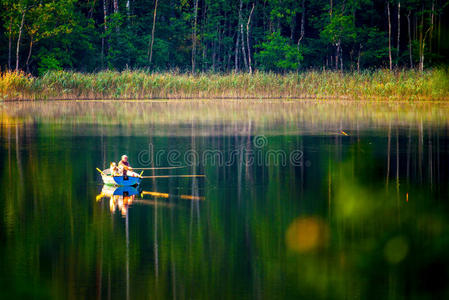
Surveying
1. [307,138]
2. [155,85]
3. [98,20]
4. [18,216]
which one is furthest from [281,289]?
[98,20]

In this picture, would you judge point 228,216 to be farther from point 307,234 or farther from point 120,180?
point 120,180

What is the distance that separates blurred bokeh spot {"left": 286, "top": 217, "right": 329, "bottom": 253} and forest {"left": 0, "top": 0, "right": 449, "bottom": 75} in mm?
44862

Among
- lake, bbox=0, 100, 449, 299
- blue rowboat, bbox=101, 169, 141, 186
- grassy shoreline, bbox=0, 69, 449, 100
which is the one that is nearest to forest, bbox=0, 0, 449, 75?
grassy shoreline, bbox=0, 69, 449, 100

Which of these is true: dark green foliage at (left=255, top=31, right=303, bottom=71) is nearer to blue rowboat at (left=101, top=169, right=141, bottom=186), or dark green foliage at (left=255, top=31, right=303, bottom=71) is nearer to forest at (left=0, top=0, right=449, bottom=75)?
forest at (left=0, top=0, right=449, bottom=75)

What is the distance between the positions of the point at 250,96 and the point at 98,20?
26670mm

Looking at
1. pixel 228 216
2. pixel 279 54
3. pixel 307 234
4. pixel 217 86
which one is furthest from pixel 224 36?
pixel 307 234

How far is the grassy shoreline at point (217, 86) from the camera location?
42.9 meters

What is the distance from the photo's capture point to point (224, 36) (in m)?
73.4

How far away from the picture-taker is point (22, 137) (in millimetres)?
23250

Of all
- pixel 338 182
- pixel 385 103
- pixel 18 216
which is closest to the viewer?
pixel 18 216

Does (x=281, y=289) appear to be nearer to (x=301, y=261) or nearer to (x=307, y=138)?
(x=301, y=261)

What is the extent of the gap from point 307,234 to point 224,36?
64.0m

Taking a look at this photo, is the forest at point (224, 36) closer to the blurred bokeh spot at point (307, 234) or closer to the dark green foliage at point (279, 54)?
the dark green foliage at point (279, 54)

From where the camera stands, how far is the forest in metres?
56.8
